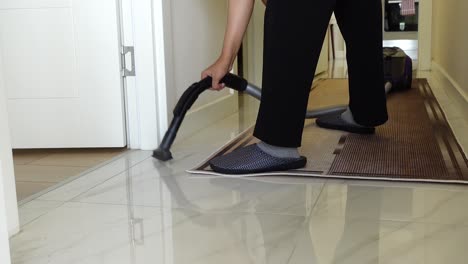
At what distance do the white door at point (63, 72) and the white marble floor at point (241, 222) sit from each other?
34 cm

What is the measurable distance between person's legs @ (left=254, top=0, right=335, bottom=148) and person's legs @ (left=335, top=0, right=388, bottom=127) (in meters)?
0.30

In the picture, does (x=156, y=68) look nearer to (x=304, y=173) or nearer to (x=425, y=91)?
(x=304, y=173)

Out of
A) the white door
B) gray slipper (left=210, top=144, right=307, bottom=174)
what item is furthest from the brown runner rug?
the white door

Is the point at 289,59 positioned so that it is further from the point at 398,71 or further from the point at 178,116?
the point at 398,71

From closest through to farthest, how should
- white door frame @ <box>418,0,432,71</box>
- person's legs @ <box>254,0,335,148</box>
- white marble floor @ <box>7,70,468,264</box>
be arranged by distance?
white marble floor @ <box>7,70,468,264</box>, person's legs @ <box>254,0,335,148</box>, white door frame @ <box>418,0,432,71</box>

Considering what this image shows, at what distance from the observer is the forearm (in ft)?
4.56

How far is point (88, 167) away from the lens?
1478mm

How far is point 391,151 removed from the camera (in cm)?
146

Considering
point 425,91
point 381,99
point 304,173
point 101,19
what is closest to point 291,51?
point 304,173

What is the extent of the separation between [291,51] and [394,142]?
1.75 feet

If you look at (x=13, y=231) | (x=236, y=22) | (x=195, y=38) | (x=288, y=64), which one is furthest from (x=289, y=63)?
(x=195, y=38)

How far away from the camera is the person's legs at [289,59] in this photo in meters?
1.22

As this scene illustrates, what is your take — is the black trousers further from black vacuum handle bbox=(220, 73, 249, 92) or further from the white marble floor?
black vacuum handle bbox=(220, 73, 249, 92)

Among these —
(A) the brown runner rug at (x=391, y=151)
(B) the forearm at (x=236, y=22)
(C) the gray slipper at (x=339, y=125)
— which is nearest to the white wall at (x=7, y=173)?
(A) the brown runner rug at (x=391, y=151)
